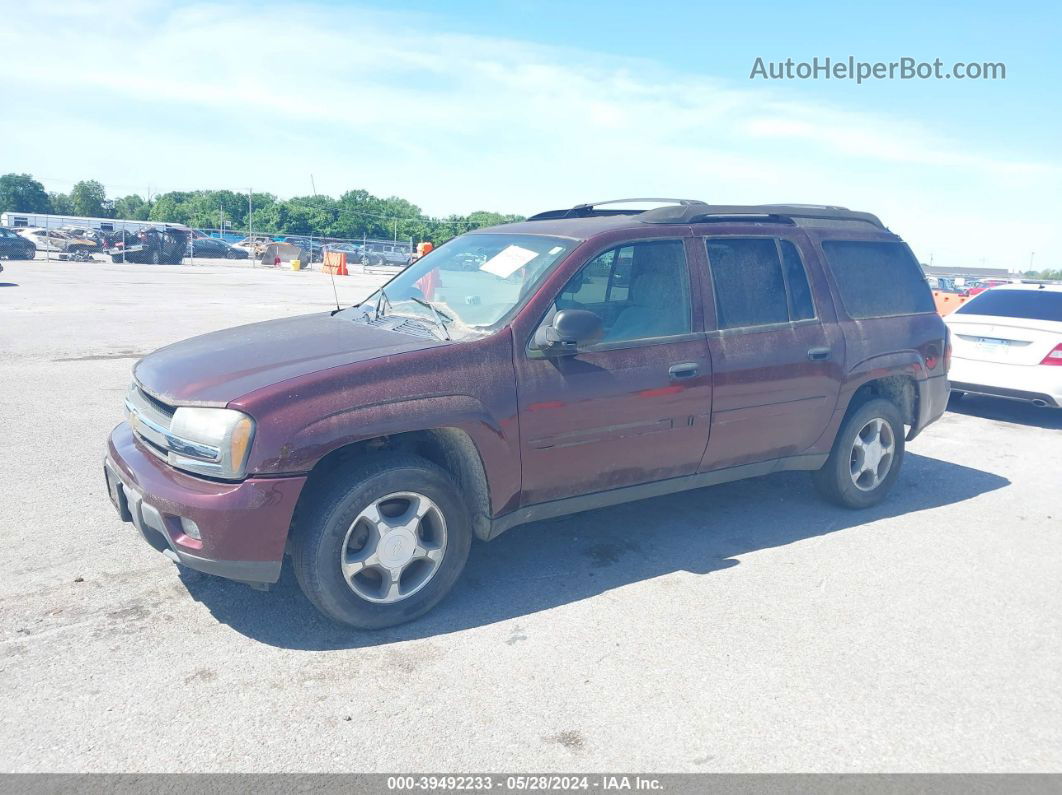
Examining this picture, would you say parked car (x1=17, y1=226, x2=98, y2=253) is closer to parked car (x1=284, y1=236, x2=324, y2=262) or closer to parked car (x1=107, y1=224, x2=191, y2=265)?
parked car (x1=107, y1=224, x2=191, y2=265)

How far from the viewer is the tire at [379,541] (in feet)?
11.7

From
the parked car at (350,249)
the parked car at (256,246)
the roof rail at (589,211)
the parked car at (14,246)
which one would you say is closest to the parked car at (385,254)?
the parked car at (350,249)

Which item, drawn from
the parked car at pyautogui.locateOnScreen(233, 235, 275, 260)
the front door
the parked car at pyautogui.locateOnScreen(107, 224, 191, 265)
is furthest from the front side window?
the parked car at pyautogui.locateOnScreen(233, 235, 275, 260)

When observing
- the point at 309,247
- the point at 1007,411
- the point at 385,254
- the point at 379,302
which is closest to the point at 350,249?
the point at 385,254

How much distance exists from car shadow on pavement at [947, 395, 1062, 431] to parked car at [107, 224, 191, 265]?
33.5m

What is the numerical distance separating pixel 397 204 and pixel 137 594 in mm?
90575

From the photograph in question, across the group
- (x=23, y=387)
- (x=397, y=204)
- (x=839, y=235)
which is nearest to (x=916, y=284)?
(x=839, y=235)

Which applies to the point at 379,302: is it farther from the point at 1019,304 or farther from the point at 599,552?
the point at 1019,304

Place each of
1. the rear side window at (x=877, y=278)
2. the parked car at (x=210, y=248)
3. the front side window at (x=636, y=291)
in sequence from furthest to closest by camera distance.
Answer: the parked car at (x=210, y=248) → the rear side window at (x=877, y=278) → the front side window at (x=636, y=291)

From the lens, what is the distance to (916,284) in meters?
5.97

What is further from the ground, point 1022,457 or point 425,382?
point 425,382

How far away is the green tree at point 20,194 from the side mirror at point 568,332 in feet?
366

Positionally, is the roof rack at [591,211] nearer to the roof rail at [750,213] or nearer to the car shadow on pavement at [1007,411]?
the roof rail at [750,213]

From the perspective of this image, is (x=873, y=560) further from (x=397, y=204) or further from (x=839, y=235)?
(x=397, y=204)
